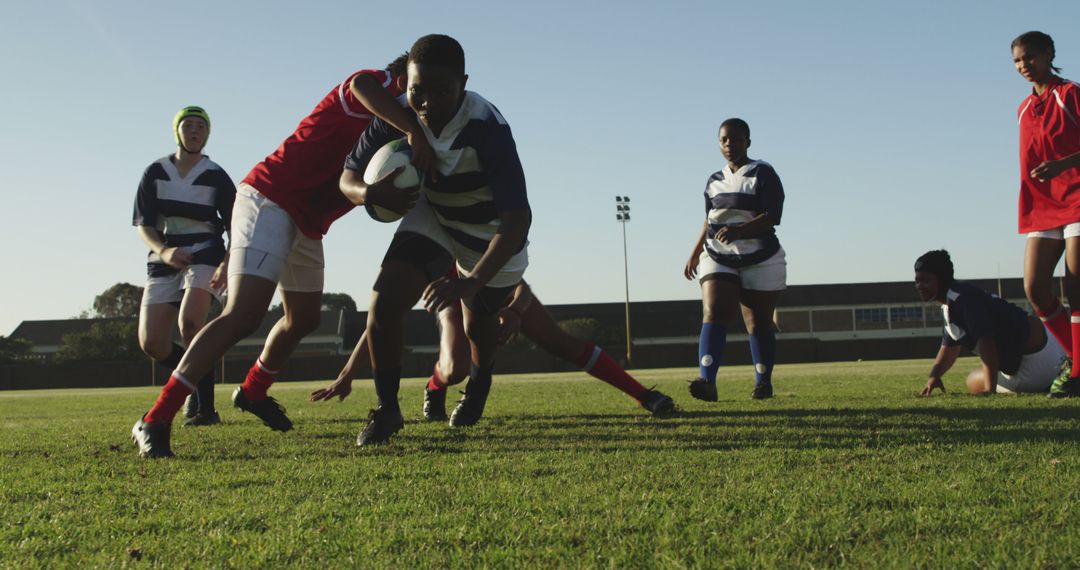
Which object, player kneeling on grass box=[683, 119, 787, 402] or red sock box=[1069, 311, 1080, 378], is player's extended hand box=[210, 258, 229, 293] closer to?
player kneeling on grass box=[683, 119, 787, 402]

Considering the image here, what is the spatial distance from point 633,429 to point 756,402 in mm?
2104

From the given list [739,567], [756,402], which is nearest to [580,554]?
[739,567]

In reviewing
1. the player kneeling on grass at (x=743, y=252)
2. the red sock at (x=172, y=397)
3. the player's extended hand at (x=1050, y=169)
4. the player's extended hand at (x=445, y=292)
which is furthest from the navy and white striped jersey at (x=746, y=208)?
the red sock at (x=172, y=397)

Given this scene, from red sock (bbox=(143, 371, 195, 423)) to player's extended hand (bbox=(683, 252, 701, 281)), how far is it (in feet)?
15.2

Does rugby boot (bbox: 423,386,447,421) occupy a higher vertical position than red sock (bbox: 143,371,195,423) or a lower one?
lower

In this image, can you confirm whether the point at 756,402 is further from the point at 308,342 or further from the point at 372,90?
the point at 308,342

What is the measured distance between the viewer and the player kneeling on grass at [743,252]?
6938 millimetres

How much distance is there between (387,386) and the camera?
4273mm

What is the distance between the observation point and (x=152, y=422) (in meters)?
3.86

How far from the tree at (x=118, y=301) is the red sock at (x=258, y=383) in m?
73.2

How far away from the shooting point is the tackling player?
619 centimetres

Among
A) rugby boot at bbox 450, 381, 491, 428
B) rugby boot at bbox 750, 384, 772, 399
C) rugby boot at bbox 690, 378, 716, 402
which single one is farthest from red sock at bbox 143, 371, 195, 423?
rugby boot at bbox 750, 384, 772, 399

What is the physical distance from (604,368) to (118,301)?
75.6 meters

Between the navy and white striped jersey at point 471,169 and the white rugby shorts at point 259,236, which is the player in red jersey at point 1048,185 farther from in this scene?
the white rugby shorts at point 259,236
